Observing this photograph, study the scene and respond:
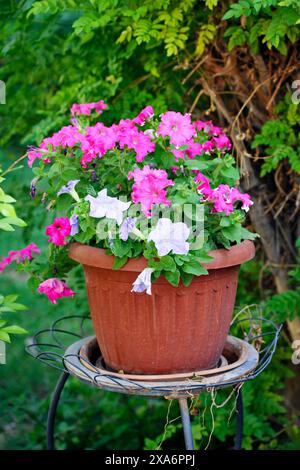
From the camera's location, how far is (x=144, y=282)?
1.47 metres

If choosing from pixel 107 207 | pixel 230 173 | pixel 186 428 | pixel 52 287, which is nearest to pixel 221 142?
pixel 230 173

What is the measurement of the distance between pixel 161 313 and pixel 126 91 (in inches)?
39.6

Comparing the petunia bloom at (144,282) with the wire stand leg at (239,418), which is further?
the wire stand leg at (239,418)

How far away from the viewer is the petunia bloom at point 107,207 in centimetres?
150

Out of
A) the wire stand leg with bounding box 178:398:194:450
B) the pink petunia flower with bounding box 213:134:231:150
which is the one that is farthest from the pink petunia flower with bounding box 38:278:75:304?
the pink petunia flower with bounding box 213:134:231:150

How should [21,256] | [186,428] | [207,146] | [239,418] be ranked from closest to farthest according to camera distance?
1. [186,428]
2. [207,146]
3. [21,256]
4. [239,418]

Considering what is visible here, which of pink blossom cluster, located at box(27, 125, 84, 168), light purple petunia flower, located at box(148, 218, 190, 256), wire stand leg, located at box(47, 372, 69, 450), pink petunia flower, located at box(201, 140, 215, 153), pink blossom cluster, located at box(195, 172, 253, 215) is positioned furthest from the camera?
wire stand leg, located at box(47, 372, 69, 450)

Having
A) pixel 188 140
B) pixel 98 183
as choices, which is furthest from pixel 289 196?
pixel 98 183

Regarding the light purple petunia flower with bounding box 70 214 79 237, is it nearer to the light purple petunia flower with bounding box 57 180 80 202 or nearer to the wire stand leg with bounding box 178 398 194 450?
the light purple petunia flower with bounding box 57 180 80 202

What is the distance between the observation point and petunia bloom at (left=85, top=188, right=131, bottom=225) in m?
1.50

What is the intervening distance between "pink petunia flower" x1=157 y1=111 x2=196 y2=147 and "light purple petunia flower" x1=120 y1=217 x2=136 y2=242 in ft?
0.83

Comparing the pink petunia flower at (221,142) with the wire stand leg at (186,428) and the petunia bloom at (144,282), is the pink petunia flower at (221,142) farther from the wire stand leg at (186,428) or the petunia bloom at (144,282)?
the wire stand leg at (186,428)

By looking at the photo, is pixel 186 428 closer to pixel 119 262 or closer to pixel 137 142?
pixel 119 262

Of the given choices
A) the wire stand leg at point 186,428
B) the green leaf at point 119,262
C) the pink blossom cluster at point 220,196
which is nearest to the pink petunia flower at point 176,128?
the pink blossom cluster at point 220,196
